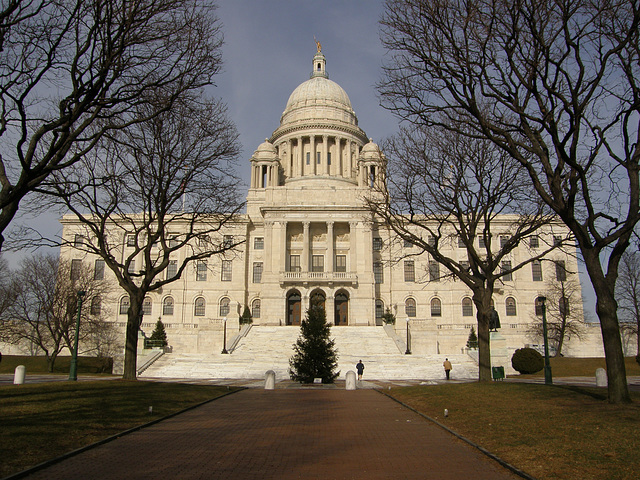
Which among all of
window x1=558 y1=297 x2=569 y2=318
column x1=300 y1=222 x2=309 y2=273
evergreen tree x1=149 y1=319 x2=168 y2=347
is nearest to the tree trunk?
evergreen tree x1=149 y1=319 x2=168 y2=347

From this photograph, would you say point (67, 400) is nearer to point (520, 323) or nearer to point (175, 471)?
point (175, 471)

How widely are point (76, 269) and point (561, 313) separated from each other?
51.9 metres

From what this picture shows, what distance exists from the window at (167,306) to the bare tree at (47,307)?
32.7 ft

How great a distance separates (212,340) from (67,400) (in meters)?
34.8

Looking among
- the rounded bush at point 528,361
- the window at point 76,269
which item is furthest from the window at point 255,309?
the rounded bush at point 528,361

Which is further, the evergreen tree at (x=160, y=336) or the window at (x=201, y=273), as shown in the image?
the window at (x=201, y=273)

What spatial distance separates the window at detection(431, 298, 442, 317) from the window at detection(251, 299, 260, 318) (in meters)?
20.8

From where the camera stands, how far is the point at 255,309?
65.5 meters

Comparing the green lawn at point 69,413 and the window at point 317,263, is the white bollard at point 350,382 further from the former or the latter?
the window at point 317,263

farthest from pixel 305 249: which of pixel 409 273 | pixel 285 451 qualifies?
pixel 285 451

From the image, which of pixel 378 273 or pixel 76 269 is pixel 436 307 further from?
pixel 76 269

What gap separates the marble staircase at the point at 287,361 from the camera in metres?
37.2

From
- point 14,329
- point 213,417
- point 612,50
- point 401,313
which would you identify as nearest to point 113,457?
point 213,417

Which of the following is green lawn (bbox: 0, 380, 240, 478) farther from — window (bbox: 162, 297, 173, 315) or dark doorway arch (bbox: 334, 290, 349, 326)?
window (bbox: 162, 297, 173, 315)
